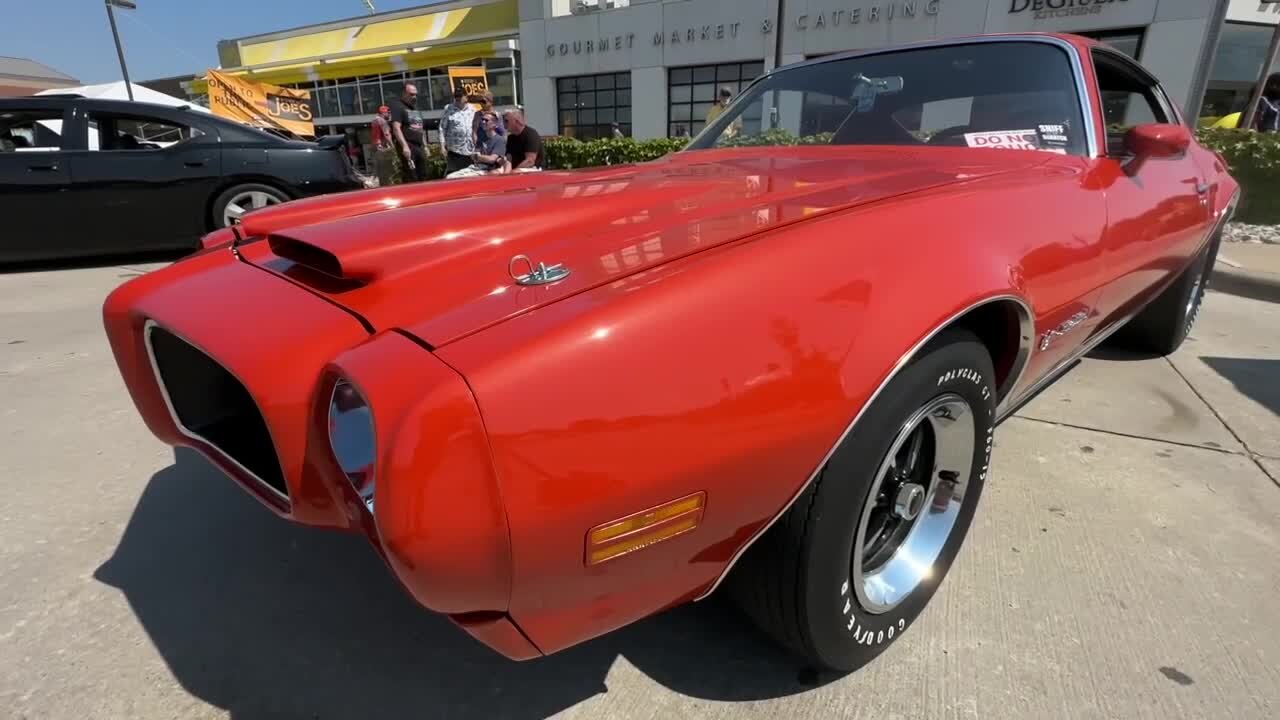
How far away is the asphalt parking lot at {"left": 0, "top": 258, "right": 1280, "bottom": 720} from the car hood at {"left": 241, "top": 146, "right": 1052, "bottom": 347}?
0.84 metres

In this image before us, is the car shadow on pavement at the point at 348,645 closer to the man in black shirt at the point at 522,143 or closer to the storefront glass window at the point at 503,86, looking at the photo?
A: the man in black shirt at the point at 522,143

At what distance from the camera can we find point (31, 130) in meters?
5.43

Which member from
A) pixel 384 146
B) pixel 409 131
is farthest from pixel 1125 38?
pixel 384 146

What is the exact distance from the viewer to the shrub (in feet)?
21.4

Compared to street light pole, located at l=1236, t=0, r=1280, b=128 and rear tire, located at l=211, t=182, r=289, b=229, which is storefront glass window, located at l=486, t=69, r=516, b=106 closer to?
rear tire, located at l=211, t=182, r=289, b=229

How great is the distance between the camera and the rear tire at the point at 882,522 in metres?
1.16

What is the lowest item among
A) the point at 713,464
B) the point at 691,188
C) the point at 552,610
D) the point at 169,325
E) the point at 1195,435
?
the point at 1195,435

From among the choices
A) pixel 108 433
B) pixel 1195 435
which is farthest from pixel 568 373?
pixel 1195 435

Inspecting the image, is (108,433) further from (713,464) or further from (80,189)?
(80,189)

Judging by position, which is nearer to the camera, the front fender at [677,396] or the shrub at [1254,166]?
the front fender at [677,396]

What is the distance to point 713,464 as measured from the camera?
984 millimetres

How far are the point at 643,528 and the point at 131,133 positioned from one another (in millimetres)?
6655

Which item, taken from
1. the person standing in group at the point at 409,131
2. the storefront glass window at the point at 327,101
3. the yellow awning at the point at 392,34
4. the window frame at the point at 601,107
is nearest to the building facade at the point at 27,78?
the yellow awning at the point at 392,34

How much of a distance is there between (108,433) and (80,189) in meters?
3.86
